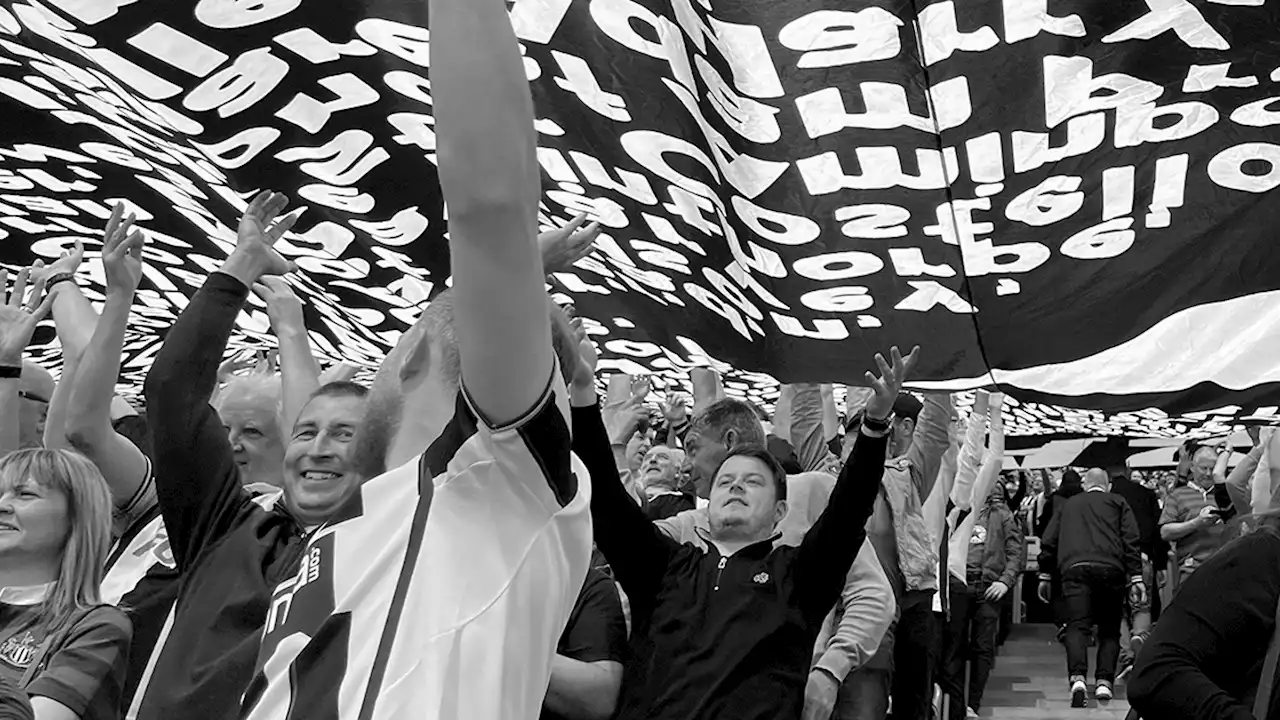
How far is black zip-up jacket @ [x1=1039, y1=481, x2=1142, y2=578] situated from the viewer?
10.5m

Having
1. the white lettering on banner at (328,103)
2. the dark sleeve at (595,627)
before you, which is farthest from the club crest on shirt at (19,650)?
the white lettering on banner at (328,103)

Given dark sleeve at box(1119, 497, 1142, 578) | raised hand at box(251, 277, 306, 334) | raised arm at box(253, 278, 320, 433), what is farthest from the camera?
Answer: dark sleeve at box(1119, 497, 1142, 578)

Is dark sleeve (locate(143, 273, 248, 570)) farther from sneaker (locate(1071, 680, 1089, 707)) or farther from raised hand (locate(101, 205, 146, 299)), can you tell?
sneaker (locate(1071, 680, 1089, 707))

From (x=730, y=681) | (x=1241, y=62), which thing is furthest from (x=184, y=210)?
(x=1241, y=62)

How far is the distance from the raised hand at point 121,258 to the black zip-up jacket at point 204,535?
2.66 ft

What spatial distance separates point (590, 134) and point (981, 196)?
1.19m

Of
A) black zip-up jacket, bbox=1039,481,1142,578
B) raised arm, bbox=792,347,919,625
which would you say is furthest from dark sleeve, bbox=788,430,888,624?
black zip-up jacket, bbox=1039,481,1142,578

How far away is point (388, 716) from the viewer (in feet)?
4.82

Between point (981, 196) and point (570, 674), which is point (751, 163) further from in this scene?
point (570, 674)

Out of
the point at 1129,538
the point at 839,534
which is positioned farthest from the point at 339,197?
the point at 1129,538

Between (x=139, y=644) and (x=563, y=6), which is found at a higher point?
(x=563, y=6)

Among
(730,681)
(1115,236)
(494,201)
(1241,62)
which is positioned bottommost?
(730,681)

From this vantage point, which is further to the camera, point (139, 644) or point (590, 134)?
point (590, 134)

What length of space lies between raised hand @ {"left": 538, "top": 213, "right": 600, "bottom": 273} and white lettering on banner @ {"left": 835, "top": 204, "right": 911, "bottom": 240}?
2274mm
